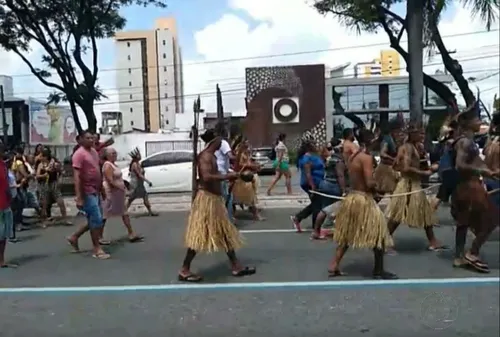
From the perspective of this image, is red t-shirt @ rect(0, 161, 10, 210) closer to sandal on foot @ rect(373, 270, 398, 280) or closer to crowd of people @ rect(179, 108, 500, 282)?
crowd of people @ rect(179, 108, 500, 282)

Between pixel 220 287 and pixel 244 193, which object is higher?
pixel 244 193

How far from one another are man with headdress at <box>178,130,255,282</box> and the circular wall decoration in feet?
128

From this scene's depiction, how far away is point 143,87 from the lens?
176ft

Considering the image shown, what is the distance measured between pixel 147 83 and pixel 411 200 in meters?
45.7

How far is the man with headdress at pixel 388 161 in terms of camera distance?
8.94 m

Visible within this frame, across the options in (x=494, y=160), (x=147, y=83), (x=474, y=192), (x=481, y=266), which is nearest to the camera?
(x=494, y=160)

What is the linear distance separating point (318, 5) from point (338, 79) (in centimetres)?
2930

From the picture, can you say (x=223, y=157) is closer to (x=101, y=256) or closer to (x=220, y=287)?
(x=101, y=256)

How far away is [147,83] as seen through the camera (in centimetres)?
5222

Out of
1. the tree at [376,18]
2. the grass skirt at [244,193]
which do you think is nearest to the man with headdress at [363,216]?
the grass skirt at [244,193]

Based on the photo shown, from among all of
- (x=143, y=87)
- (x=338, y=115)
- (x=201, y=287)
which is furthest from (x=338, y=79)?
(x=201, y=287)

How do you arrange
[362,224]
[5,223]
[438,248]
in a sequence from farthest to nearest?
[5,223] < [438,248] < [362,224]

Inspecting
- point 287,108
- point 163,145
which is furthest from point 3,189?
point 287,108

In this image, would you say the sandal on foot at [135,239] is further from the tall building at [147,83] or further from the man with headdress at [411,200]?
the tall building at [147,83]
